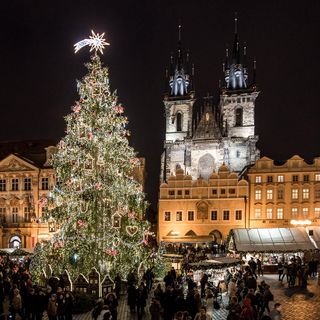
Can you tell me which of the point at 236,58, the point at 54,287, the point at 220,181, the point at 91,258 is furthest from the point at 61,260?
the point at 236,58

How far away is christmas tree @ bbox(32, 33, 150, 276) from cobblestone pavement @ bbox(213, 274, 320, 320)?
18.6 feet

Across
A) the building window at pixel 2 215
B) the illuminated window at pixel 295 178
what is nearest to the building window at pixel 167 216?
the illuminated window at pixel 295 178

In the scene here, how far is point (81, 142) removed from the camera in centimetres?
2306

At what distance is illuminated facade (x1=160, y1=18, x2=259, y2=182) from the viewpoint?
62625 mm

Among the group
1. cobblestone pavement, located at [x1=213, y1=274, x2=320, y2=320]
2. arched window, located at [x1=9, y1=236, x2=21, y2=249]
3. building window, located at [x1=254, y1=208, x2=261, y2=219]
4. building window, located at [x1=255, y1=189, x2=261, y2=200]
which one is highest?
building window, located at [x1=255, y1=189, x2=261, y2=200]

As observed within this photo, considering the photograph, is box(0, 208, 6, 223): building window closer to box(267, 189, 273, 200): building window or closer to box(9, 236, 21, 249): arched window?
box(9, 236, 21, 249): arched window

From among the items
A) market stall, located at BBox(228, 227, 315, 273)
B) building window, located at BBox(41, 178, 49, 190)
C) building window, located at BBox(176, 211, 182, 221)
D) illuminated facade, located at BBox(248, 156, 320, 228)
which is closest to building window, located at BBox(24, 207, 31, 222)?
building window, located at BBox(41, 178, 49, 190)

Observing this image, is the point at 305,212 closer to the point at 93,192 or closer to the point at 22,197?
the point at 22,197

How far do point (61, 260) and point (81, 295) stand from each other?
3.73 m

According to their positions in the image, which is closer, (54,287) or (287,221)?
(54,287)

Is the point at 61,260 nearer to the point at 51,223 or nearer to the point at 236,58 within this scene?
the point at 51,223

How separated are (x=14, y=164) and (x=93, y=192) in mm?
30701

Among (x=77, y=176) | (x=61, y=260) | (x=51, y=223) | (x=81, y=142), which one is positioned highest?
(x=81, y=142)

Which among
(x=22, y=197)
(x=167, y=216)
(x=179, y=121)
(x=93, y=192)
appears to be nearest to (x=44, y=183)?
(x=22, y=197)
